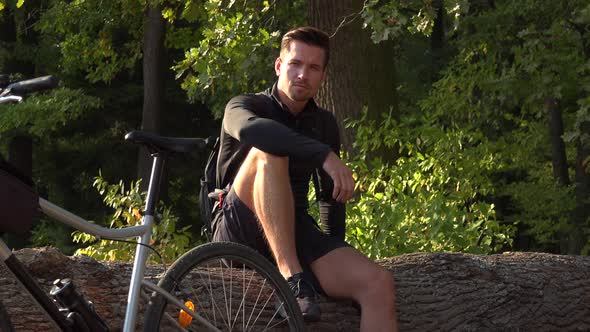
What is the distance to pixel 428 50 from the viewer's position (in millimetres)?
27516

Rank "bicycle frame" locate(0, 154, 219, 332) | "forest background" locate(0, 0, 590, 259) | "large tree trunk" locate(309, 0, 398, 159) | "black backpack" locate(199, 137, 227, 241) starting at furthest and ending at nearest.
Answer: "large tree trunk" locate(309, 0, 398, 159) < "forest background" locate(0, 0, 590, 259) < "black backpack" locate(199, 137, 227, 241) < "bicycle frame" locate(0, 154, 219, 332)

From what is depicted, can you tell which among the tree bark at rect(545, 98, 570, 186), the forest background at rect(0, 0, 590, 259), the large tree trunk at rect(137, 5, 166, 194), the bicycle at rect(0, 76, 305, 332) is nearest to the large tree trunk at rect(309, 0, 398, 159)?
the forest background at rect(0, 0, 590, 259)

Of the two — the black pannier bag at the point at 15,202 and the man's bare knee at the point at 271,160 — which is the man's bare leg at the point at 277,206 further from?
the black pannier bag at the point at 15,202

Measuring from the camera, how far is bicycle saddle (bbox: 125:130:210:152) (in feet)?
15.0

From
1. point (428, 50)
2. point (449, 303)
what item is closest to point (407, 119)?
point (449, 303)

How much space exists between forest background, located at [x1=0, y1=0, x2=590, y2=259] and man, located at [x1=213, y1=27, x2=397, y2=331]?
220 centimetres

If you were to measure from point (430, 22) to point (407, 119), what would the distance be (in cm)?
80

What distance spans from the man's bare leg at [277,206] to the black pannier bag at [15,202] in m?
1.49

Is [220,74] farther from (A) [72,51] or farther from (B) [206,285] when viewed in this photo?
(A) [72,51]

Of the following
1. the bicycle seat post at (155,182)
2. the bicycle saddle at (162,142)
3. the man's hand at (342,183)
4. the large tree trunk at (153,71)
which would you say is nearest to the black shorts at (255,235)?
the man's hand at (342,183)

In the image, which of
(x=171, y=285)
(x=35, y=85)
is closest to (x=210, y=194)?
(x=171, y=285)

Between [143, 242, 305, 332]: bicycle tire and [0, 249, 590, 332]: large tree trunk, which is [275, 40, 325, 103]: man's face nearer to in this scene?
[143, 242, 305, 332]: bicycle tire

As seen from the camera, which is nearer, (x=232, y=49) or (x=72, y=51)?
(x=232, y=49)

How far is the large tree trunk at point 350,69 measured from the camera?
1109 centimetres
